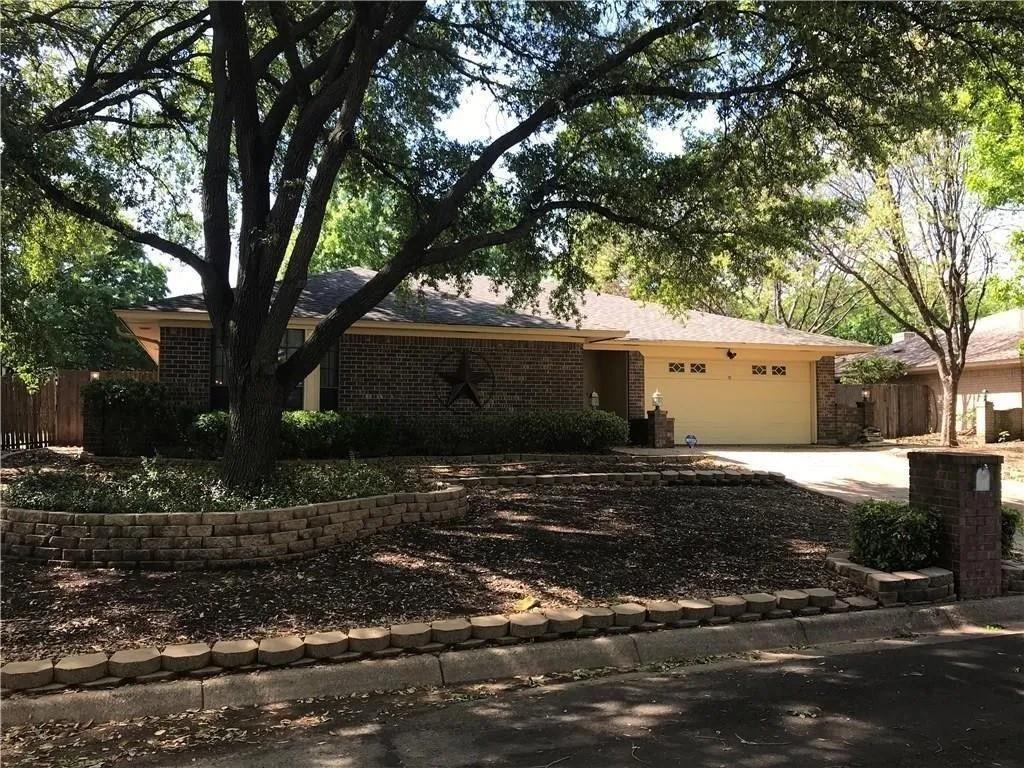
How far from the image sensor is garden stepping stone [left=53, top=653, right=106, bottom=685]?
13.7 feet

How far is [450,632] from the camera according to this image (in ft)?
15.9

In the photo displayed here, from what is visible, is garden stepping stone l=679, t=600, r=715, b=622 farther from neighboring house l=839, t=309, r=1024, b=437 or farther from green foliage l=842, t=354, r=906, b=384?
green foliage l=842, t=354, r=906, b=384

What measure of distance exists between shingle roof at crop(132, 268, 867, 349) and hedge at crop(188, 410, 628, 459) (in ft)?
6.46

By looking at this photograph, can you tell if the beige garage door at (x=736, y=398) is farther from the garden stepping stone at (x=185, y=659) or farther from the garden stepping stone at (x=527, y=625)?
the garden stepping stone at (x=185, y=659)

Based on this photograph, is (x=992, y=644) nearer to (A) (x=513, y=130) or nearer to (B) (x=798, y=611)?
(B) (x=798, y=611)

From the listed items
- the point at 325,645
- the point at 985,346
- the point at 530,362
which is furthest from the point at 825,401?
the point at 325,645

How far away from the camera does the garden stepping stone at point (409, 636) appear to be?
476 cm

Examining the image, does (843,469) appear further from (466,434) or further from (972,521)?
(972,521)

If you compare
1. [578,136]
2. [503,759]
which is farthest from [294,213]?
[503,759]

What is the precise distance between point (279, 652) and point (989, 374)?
23.7m

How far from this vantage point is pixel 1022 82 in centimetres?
876


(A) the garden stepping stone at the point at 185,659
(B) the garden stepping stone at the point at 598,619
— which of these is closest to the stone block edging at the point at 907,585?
(B) the garden stepping stone at the point at 598,619

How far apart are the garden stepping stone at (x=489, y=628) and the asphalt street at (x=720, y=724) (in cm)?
55

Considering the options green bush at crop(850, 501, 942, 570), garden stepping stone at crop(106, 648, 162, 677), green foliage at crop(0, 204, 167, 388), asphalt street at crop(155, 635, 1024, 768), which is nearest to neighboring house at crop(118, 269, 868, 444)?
green foliage at crop(0, 204, 167, 388)
